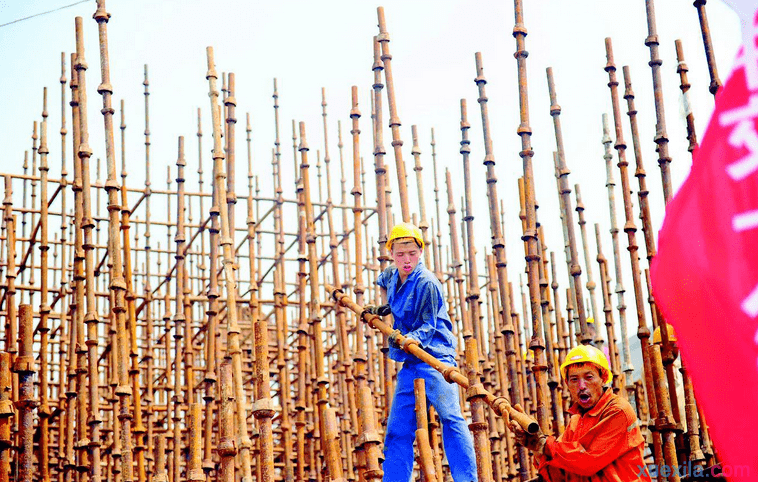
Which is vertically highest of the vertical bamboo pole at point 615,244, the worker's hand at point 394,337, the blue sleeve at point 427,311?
the vertical bamboo pole at point 615,244

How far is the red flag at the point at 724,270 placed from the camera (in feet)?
6.86

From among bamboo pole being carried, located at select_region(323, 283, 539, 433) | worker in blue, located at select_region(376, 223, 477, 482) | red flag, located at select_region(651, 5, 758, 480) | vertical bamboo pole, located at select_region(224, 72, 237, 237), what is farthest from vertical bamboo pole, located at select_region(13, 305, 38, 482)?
red flag, located at select_region(651, 5, 758, 480)

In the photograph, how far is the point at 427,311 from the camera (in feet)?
19.6

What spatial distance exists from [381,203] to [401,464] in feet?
6.69

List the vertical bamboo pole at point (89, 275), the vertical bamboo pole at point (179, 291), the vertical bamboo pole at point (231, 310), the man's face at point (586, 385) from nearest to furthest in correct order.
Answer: the man's face at point (586, 385) → the vertical bamboo pole at point (231, 310) → the vertical bamboo pole at point (89, 275) → the vertical bamboo pole at point (179, 291)

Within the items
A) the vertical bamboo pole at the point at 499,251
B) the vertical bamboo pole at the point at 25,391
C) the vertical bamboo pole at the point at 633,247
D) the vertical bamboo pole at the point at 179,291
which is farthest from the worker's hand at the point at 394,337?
the vertical bamboo pole at the point at 179,291

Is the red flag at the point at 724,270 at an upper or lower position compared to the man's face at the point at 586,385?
lower

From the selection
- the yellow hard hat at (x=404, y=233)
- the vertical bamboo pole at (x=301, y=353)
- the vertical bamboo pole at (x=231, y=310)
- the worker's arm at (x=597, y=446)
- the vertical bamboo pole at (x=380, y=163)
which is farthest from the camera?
the vertical bamboo pole at (x=301, y=353)

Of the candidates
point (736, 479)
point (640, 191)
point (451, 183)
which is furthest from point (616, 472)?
point (451, 183)

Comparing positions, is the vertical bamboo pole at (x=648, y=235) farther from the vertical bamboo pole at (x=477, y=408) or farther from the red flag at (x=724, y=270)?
the red flag at (x=724, y=270)

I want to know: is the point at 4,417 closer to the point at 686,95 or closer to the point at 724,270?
the point at 686,95

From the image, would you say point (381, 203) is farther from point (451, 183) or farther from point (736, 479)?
point (736, 479)

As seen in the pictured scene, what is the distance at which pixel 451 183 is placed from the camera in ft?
33.3

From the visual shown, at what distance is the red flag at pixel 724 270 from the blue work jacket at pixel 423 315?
362 cm
